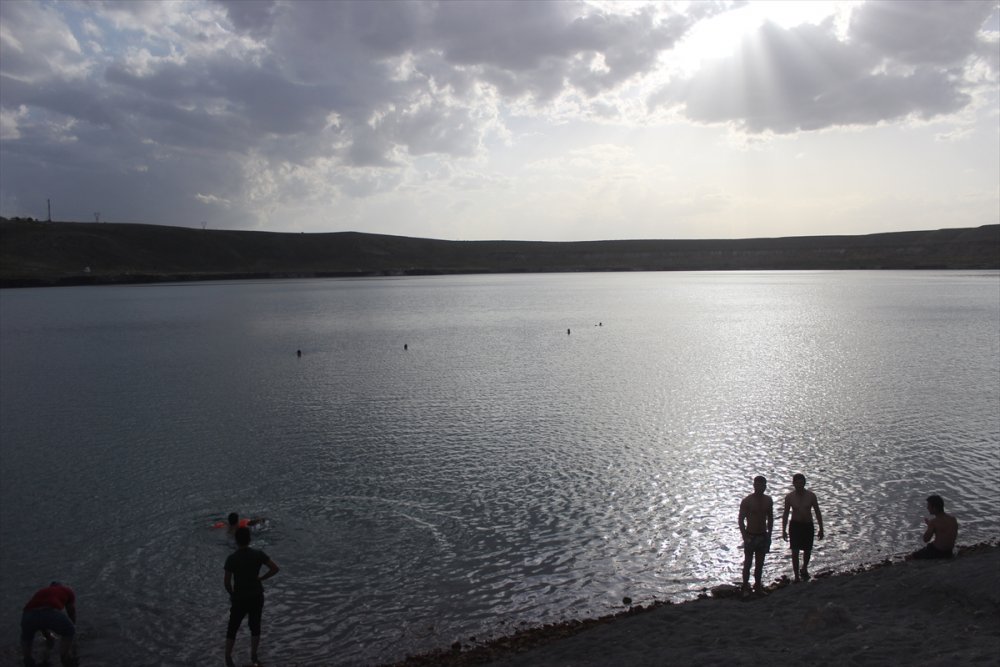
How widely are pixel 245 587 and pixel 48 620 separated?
2.82 meters

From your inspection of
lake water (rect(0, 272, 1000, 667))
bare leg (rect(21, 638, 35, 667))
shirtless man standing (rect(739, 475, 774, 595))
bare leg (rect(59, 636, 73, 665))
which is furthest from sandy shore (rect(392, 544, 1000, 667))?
bare leg (rect(21, 638, 35, 667))

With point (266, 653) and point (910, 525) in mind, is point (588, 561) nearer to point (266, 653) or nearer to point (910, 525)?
point (266, 653)

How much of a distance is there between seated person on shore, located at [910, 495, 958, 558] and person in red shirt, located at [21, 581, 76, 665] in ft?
44.7

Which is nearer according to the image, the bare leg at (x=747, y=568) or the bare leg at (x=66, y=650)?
the bare leg at (x=66, y=650)

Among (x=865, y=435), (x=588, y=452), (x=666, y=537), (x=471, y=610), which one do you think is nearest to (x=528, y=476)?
(x=588, y=452)

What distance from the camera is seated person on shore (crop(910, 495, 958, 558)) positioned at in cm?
1227

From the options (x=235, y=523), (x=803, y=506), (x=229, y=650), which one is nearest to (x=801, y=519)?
(x=803, y=506)

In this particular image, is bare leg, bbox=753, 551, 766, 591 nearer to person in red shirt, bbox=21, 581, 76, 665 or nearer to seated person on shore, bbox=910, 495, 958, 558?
seated person on shore, bbox=910, 495, 958, 558

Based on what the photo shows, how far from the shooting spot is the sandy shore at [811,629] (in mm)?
8727

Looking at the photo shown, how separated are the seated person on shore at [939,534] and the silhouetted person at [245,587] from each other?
10.7 m

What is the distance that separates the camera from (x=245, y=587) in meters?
10.3

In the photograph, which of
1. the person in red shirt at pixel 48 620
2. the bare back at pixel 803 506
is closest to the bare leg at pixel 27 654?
the person in red shirt at pixel 48 620

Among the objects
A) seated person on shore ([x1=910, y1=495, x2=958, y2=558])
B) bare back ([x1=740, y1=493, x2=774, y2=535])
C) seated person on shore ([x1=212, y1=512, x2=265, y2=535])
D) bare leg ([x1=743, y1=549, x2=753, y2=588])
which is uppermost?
bare back ([x1=740, y1=493, x2=774, y2=535])

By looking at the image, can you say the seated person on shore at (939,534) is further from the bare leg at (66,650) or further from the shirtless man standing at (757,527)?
the bare leg at (66,650)
